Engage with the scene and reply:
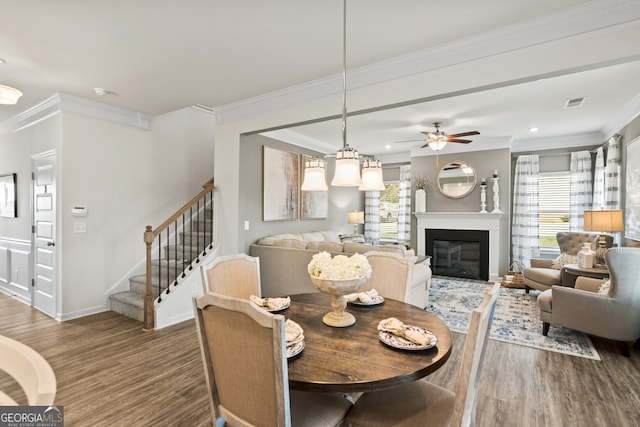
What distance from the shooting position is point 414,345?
1409 millimetres

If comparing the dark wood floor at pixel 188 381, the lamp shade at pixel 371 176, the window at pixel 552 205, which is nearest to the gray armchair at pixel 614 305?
the dark wood floor at pixel 188 381

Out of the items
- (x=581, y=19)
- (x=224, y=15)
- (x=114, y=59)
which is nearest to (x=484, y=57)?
(x=581, y=19)

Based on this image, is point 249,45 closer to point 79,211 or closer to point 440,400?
point 440,400

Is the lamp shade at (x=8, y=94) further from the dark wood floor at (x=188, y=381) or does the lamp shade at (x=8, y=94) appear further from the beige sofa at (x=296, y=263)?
the beige sofa at (x=296, y=263)

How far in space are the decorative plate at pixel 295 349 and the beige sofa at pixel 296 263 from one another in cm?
241

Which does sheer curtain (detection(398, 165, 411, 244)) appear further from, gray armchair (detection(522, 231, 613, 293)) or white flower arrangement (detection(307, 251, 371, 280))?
white flower arrangement (detection(307, 251, 371, 280))

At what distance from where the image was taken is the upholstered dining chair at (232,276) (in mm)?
2205

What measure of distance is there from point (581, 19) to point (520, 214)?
4750 millimetres

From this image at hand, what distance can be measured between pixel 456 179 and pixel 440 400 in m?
5.74

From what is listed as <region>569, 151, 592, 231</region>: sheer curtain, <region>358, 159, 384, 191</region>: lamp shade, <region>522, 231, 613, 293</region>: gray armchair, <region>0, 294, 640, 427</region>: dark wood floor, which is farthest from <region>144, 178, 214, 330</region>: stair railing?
<region>569, 151, 592, 231</region>: sheer curtain

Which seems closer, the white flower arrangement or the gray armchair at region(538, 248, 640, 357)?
the white flower arrangement

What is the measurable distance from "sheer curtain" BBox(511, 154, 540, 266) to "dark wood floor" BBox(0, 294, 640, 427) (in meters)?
3.06

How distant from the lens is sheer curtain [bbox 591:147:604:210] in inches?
208

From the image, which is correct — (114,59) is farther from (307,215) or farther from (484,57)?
(307,215)
